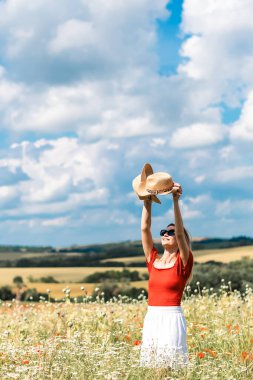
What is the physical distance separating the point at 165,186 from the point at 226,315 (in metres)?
4.69

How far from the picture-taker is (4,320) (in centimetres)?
1127

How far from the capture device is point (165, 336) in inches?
268

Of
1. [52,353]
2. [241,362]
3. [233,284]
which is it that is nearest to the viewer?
[52,353]

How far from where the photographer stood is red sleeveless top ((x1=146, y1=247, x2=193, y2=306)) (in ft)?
22.6

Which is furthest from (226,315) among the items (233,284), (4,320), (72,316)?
(233,284)

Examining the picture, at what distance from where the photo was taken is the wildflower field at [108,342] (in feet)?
21.7

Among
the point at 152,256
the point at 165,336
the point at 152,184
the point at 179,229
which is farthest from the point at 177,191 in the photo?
the point at 165,336

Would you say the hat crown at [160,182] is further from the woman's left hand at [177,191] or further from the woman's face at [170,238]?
the woman's face at [170,238]

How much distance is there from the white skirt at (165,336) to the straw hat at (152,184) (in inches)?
49.5

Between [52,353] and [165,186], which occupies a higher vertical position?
[165,186]

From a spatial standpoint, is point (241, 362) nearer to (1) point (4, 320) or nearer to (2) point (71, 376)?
(2) point (71, 376)

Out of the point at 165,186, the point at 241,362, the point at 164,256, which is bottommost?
the point at 241,362

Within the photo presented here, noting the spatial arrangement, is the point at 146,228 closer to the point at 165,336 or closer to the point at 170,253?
the point at 170,253

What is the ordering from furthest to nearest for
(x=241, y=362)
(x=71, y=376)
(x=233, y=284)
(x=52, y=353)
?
(x=233, y=284) → (x=241, y=362) → (x=52, y=353) → (x=71, y=376)
